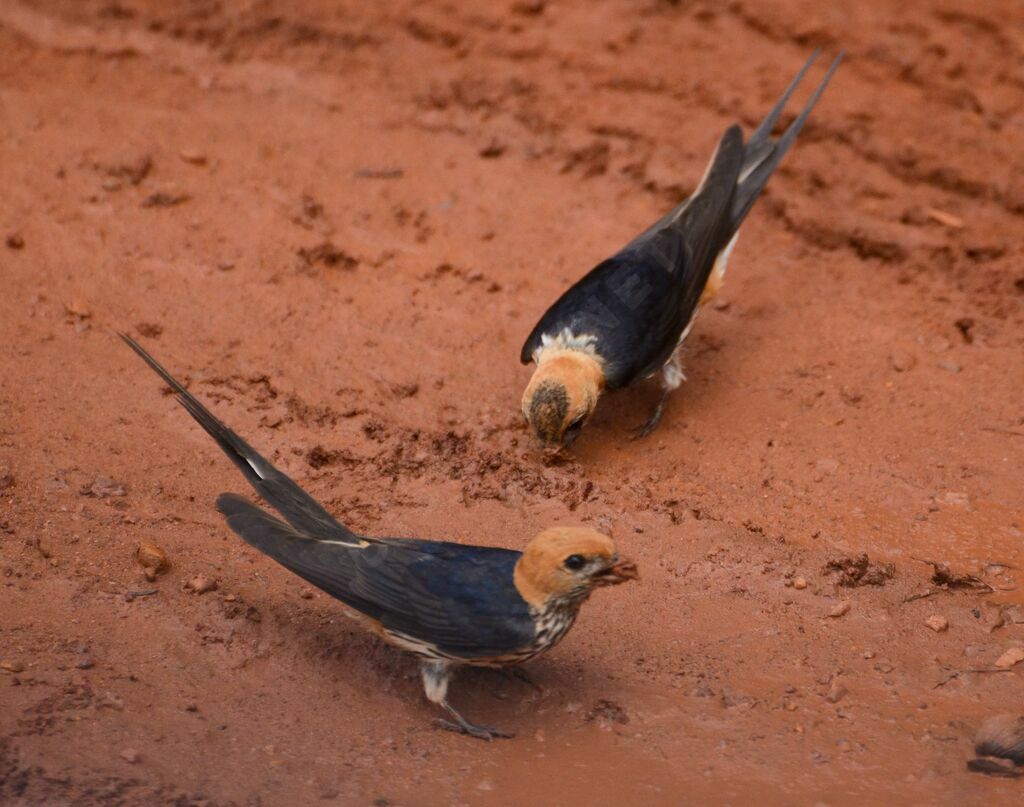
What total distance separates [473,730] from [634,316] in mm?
2594

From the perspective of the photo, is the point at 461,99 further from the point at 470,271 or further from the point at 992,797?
the point at 992,797

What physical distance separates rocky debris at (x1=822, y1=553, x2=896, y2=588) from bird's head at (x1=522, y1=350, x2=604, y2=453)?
4.58 ft

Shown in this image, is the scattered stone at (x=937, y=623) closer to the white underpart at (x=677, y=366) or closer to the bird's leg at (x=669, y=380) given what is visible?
the bird's leg at (x=669, y=380)

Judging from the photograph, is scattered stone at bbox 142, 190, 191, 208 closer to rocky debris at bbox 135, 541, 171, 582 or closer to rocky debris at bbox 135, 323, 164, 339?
rocky debris at bbox 135, 323, 164, 339

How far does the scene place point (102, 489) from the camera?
570 centimetres

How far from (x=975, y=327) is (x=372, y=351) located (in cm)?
338

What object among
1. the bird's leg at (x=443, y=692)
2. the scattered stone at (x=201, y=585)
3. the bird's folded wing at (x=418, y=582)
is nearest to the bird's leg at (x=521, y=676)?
the bird's leg at (x=443, y=692)

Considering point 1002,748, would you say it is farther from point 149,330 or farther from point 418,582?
point 149,330

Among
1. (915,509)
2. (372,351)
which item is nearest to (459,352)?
(372,351)

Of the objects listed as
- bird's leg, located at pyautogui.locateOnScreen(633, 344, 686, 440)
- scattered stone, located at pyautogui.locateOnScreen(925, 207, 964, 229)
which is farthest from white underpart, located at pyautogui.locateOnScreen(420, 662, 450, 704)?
scattered stone, located at pyautogui.locateOnScreen(925, 207, 964, 229)

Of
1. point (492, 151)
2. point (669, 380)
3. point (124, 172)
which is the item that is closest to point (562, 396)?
point (669, 380)

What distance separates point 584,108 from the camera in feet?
29.9

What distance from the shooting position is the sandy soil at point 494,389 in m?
4.59

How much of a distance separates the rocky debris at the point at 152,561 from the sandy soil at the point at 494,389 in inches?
2.1
